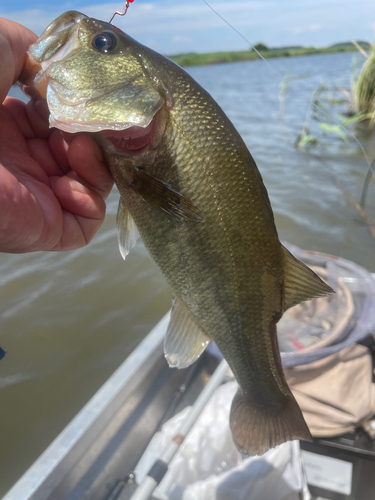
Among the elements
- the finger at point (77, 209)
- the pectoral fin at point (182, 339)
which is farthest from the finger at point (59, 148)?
the pectoral fin at point (182, 339)

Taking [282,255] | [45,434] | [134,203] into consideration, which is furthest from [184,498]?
[134,203]

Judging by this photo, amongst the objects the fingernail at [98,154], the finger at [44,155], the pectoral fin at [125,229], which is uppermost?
the fingernail at [98,154]

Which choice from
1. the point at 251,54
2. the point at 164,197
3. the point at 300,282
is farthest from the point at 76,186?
the point at 251,54

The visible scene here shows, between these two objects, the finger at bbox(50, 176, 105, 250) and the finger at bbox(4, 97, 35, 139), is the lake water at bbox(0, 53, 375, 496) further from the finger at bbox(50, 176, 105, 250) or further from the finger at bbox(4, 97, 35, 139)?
the finger at bbox(4, 97, 35, 139)

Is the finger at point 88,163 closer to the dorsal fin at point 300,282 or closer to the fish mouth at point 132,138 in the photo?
the fish mouth at point 132,138

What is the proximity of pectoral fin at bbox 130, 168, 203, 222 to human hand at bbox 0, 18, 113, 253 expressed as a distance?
0.78ft

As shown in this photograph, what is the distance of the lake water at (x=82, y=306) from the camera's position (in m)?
2.85

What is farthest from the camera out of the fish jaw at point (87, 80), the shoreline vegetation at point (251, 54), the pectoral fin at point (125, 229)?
the shoreline vegetation at point (251, 54)

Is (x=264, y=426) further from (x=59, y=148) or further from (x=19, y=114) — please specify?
(x=19, y=114)

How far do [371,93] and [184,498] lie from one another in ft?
37.3

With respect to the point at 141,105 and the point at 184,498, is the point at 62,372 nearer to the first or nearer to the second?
the point at 184,498

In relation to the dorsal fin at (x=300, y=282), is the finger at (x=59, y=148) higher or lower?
higher

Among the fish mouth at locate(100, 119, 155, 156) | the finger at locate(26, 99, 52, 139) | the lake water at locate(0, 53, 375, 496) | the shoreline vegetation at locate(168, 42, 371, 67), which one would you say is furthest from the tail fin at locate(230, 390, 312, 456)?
the shoreline vegetation at locate(168, 42, 371, 67)

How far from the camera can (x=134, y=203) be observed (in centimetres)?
126
